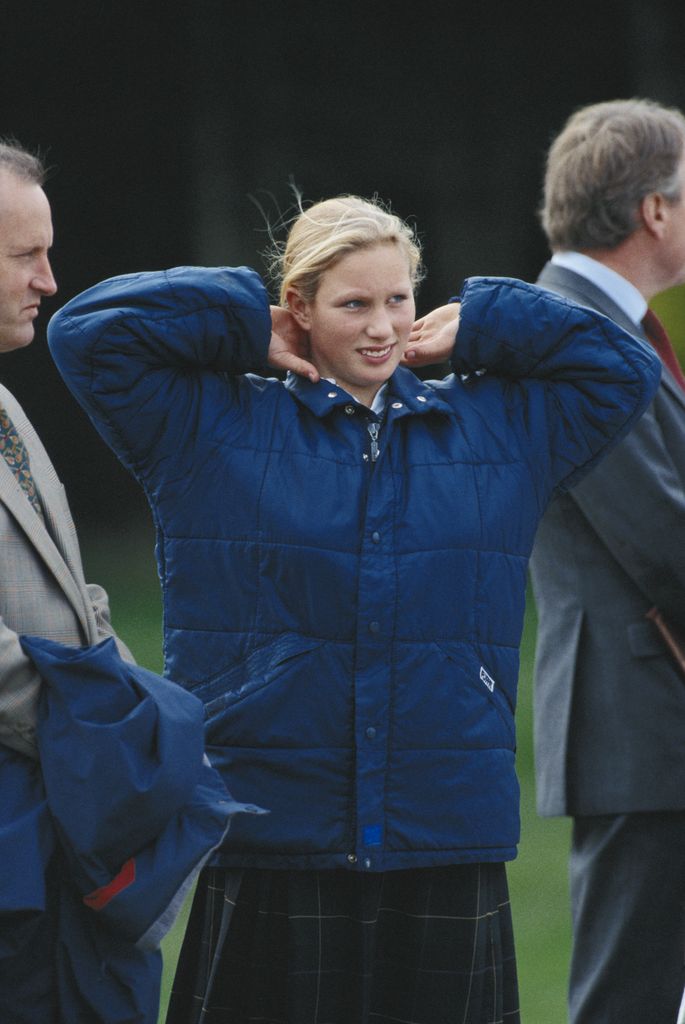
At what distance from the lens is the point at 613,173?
360 centimetres

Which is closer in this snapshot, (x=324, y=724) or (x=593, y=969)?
(x=324, y=724)

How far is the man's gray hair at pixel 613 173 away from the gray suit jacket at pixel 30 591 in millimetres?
1472

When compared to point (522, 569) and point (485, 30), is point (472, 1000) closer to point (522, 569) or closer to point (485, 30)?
point (522, 569)

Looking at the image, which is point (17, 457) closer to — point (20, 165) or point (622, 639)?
point (20, 165)

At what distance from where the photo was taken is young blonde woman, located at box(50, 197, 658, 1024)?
274 cm

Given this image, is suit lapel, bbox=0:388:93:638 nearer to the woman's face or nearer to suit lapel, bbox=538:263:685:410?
the woman's face

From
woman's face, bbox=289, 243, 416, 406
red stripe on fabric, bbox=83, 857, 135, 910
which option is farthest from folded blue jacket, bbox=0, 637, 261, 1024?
woman's face, bbox=289, 243, 416, 406

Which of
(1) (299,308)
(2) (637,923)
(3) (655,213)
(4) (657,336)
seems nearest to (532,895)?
(2) (637,923)

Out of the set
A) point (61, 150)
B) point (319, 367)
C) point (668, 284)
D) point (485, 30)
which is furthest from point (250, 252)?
point (319, 367)

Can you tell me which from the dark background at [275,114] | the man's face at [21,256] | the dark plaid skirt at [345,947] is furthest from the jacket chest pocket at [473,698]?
the dark background at [275,114]

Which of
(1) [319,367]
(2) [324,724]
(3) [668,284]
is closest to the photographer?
(2) [324,724]

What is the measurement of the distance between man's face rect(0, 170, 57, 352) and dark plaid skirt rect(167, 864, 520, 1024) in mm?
954

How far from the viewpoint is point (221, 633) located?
2.77 meters

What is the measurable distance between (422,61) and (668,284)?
26.3 ft
